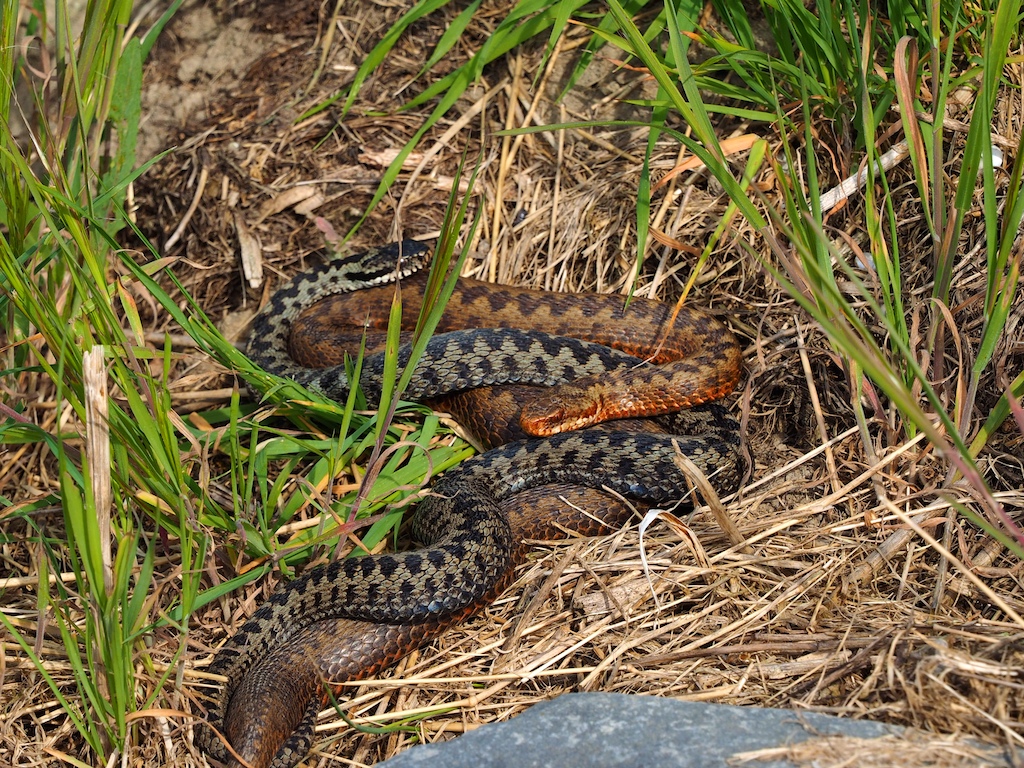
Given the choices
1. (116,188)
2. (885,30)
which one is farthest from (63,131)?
(885,30)

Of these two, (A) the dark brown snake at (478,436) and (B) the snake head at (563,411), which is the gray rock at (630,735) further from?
(B) the snake head at (563,411)

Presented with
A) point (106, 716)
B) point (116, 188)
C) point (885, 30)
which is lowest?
point (106, 716)

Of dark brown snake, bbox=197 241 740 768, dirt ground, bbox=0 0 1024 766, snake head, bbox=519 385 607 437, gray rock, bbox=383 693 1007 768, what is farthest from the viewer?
snake head, bbox=519 385 607 437

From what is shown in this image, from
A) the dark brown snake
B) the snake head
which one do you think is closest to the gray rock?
the dark brown snake

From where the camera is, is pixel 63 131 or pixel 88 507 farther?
pixel 63 131

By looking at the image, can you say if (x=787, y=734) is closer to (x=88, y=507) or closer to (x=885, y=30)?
(x=88, y=507)

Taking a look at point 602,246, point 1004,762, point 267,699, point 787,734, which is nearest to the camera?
point 1004,762

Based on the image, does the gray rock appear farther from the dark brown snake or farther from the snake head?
the snake head
